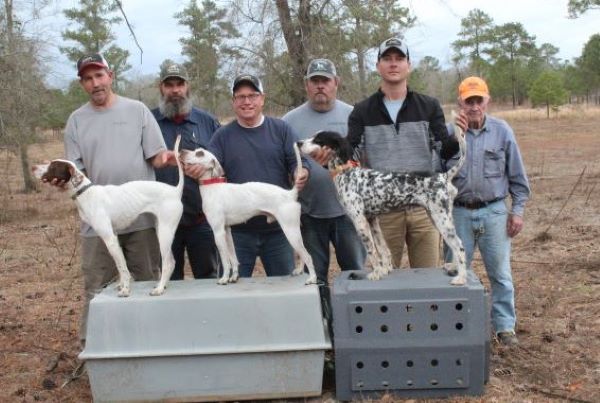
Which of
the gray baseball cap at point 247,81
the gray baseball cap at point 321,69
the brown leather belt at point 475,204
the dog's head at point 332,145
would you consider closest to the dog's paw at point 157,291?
Answer: the dog's head at point 332,145

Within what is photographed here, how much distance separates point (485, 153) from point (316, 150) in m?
1.42

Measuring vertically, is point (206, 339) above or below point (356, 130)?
below

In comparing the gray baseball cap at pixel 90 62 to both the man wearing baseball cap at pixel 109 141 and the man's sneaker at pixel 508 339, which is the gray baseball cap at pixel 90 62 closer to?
the man wearing baseball cap at pixel 109 141

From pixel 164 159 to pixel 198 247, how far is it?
98 centimetres

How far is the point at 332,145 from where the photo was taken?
4.34 m

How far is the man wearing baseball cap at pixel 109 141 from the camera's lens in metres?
4.64

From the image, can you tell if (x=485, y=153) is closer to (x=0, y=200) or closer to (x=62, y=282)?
(x=62, y=282)

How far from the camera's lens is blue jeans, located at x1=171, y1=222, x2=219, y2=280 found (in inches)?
208

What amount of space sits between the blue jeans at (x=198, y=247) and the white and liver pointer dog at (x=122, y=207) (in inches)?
34.3

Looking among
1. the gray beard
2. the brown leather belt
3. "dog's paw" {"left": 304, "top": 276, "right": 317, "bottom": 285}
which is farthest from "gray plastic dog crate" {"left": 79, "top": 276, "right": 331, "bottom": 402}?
the gray beard

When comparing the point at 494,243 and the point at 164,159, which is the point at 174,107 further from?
the point at 494,243

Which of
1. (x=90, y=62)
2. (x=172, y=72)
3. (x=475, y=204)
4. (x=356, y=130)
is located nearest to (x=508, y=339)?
(x=475, y=204)

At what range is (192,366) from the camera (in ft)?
13.8

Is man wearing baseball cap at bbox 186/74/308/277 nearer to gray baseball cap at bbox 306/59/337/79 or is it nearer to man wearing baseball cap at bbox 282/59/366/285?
man wearing baseball cap at bbox 282/59/366/285
